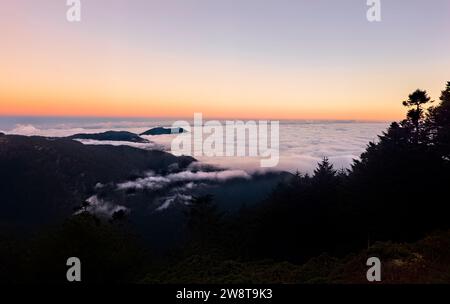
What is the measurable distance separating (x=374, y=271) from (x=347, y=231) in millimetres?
17979

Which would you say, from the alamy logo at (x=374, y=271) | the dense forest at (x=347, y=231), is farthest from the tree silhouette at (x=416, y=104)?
the alamy logo at (x=374, y=271)

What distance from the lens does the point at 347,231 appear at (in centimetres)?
3522

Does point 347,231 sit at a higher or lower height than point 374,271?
lower

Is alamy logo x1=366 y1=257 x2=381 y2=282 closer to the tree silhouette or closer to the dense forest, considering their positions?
the dense forest

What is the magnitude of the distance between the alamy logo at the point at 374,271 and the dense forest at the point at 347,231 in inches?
20.9

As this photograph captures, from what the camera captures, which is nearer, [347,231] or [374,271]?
Result: [374,271]

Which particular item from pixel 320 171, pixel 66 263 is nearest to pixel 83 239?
pixel 66 263

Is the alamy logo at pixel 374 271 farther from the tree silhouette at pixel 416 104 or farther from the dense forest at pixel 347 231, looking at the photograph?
the tree silhouette at pixel 416 104

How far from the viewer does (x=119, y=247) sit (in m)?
56.2

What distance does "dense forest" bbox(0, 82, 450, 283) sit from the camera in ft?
70.3

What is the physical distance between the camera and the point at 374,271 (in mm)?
17828

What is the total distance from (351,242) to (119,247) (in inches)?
1353
